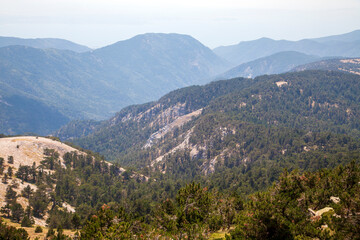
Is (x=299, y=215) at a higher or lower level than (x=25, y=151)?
higher

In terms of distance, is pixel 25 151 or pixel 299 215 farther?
pixel 25 151

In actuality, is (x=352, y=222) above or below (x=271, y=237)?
above

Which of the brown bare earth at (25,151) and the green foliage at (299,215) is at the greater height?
the green foliage at (299,215)

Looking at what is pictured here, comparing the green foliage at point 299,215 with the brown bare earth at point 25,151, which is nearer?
the green foliage at point 299,215

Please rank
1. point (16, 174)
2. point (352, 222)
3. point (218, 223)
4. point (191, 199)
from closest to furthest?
point (352, 222), point (191, 199), point (218, 223), point (16, 174)

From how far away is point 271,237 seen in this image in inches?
1483

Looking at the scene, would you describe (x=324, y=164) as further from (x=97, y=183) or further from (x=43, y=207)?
(x=43, y=207)

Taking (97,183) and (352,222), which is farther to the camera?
(97,183)

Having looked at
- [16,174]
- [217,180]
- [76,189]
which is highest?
[16,174]

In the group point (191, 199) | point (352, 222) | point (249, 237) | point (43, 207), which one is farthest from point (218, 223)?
point (43, 207)

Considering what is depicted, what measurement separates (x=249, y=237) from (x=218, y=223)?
24856 millimetres

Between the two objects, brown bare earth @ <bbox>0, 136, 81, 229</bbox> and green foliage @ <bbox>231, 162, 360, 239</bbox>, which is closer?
green foliage @ <bbox>231, 162, 360, 239</bbox>

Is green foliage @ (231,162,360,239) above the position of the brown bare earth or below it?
above

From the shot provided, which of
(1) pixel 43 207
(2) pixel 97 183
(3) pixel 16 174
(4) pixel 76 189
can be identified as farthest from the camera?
(2) pixel 97 183
